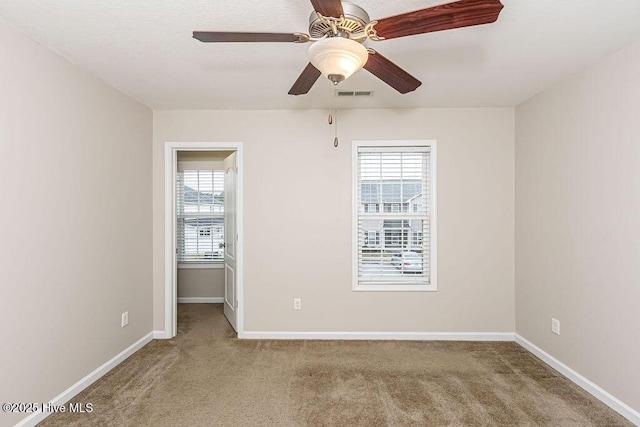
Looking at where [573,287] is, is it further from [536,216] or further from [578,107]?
[578,107]

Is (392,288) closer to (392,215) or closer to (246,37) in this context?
(392,215)

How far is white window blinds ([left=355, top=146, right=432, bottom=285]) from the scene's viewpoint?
375 cm

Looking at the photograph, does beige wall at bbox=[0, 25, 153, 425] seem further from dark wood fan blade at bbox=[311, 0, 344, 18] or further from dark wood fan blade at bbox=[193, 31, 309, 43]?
dark wood fan blade at bbox=[311, 0, 344, 18]

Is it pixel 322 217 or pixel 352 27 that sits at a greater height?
pixel 352 27

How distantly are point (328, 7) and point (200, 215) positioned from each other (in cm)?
448

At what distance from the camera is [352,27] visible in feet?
→ 4.87

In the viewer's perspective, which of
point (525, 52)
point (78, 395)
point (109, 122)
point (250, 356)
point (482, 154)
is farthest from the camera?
point (482, 154)

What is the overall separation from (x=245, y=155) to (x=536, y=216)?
9.66 feet

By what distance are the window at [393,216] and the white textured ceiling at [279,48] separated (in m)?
0.64

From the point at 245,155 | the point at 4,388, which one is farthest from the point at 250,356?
the point at 245,155

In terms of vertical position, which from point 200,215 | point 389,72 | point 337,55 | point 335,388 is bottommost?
point 335,388

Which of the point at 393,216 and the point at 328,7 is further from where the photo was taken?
the point at 393,216

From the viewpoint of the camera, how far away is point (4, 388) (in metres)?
2.01

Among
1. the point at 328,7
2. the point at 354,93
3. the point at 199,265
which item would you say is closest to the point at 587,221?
the point at 354,93
